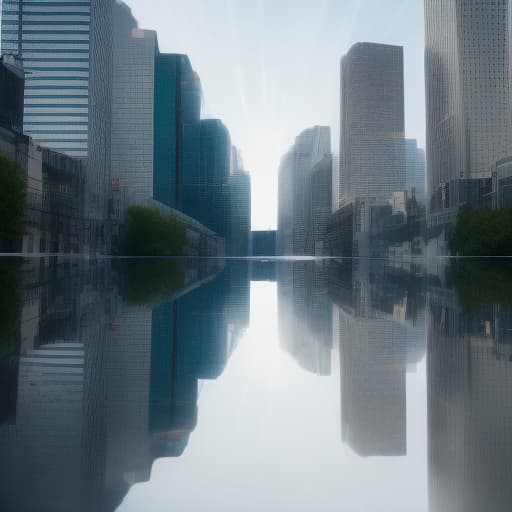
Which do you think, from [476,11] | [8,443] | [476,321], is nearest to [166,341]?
[8,443]

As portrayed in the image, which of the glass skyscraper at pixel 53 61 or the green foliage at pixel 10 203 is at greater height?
the glass skyscraper at pixel 53 61

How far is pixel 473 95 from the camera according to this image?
449 feet

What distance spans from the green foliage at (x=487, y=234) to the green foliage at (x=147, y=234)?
106 ft

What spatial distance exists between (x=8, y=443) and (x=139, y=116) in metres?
117

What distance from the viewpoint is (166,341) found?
162 inches

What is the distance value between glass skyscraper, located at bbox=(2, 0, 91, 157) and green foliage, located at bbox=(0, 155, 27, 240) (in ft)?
199

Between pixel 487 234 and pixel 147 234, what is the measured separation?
36089 mm

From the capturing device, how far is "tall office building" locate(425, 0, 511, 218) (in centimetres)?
13475

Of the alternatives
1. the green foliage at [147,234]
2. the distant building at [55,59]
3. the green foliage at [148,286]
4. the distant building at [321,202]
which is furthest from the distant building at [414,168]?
the green foliage at [148,286]

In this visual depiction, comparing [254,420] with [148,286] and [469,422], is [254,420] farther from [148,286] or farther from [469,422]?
[148,286]

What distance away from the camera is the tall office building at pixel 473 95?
442 ft

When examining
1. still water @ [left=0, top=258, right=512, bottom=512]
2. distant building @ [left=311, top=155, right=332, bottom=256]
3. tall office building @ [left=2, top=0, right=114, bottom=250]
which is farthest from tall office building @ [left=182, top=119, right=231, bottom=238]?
still water @ [left=0, top=258, right=512, bottom=512]

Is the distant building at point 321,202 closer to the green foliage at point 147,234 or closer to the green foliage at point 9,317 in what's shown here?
the green foliage at point 147,234

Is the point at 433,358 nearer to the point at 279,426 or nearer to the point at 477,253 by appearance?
the point at 279,426
